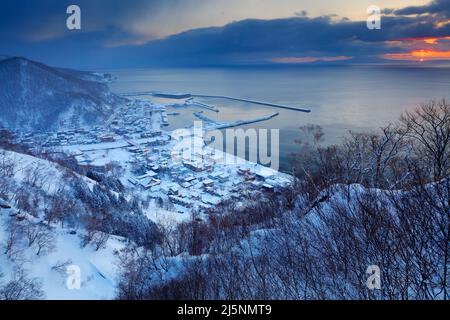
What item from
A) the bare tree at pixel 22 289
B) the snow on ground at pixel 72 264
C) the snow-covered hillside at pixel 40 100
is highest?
the snow-covered hillside at pixel 40 100

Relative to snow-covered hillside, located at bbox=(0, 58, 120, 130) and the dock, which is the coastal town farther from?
the dock

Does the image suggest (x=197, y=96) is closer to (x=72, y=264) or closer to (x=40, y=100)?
(x=40, y=100)

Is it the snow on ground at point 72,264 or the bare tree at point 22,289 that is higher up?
the bare tree at point 22,289

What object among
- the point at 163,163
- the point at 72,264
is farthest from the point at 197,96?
the point at 72,264

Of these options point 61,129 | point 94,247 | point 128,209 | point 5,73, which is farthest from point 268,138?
point 5,73

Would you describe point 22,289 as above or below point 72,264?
above

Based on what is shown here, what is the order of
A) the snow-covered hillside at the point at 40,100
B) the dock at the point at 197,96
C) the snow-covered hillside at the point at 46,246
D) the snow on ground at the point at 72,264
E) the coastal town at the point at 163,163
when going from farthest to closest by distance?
the snow-covered hillside at the point at 40,100, the dock at the point at 197,96, the coastal town at the point at 163,163, the snow-covered hillside at the point at 46,246, the snow on ground at the point at 72,264

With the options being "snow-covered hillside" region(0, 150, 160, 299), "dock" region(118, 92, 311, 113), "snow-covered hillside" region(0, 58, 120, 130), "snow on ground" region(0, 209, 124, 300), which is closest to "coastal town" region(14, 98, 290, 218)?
"snow-covered hillside" region(0, 58, 120, 130)

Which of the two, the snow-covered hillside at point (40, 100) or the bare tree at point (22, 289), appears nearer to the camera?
the bare tree at point (22, 289)

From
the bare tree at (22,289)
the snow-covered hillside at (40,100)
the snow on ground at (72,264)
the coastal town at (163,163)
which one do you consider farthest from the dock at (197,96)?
the bare tree at (22,289)

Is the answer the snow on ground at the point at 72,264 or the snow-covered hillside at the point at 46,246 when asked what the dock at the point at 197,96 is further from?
the snow on ground at the point at 72,264

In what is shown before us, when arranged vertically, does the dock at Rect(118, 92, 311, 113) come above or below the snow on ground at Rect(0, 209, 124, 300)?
above
